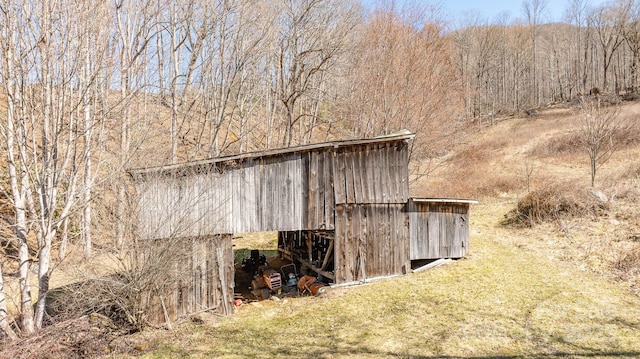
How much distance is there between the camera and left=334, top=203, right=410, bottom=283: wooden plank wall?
13.5 meters

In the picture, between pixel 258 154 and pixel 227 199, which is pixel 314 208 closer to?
pixel 258 154

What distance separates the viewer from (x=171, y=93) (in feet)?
70.5

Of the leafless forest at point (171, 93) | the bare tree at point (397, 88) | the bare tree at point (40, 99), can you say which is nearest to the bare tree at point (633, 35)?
the leafless forest at point (171, 93)

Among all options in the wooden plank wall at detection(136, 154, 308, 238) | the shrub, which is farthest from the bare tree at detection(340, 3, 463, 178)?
the wooden plank wall at detection(136, 154, 308, 238)

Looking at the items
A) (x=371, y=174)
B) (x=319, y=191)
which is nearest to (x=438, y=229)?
(x=371, y=174)

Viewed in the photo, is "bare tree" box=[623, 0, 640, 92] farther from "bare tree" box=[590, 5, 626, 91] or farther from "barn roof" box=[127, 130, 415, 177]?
"barn roof" box=[127, 130, 415, 177]

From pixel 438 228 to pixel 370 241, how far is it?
3315mm

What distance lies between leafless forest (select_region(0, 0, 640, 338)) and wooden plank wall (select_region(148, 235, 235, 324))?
1868mm

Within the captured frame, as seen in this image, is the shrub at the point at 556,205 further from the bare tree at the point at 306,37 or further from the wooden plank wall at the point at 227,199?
the bare tree at the point at 306,37

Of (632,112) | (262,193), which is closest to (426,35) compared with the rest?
(632,112)

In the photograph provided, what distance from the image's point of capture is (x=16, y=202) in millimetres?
8992

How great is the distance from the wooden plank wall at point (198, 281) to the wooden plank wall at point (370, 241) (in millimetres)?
3970

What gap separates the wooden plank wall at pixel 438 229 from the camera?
14.8 metres

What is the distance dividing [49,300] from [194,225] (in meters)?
6.51
